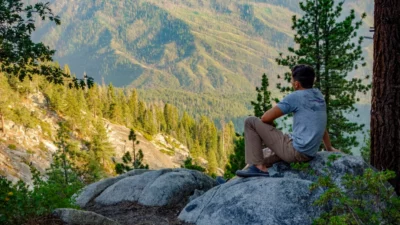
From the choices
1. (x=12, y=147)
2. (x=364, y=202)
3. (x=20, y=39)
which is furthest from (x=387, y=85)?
(x=12, y=147)

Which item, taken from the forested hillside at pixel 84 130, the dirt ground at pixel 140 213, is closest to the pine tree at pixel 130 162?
the forested hillside at pixel 84 130

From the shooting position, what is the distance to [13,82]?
81.2 metres

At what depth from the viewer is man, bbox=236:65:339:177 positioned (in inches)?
294

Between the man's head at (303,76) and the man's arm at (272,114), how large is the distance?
0.72 meters

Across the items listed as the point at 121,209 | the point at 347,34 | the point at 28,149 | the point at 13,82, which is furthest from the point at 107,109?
the point at 121,209

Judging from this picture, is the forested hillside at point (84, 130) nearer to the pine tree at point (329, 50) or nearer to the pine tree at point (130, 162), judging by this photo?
the pine tree at point (130, 162)

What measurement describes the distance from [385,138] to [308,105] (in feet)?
6.27

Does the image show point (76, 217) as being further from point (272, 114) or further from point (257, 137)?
point (272, 114)

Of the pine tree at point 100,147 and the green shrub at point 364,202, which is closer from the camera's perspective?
the green shrub at point 364,202

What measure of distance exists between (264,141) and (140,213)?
3.95 meters

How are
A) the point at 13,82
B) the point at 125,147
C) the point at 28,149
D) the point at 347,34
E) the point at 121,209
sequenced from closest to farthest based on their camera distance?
the point at 121,209, the point at 347,34, the point at 28,149, the point at 13,82, the point at 125,147

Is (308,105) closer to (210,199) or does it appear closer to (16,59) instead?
(210,199)

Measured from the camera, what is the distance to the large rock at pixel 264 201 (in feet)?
Result: 22.1

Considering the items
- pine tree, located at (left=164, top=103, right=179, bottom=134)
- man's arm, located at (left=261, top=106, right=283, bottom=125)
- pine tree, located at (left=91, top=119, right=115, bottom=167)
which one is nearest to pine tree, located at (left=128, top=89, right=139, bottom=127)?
pine tree, located at (left=164, top=103, right=179, bottom=134)
